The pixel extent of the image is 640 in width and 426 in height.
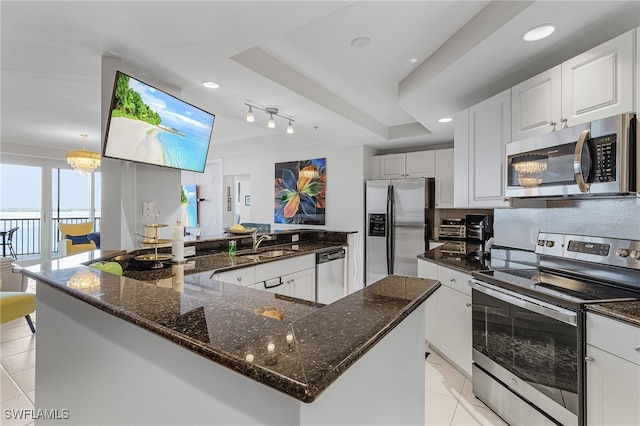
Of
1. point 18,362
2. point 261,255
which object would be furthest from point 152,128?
point 18,362

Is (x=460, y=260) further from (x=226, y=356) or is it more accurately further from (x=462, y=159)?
(x=226, y=356)

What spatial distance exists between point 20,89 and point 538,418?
5106mm

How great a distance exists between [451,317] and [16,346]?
3898mm

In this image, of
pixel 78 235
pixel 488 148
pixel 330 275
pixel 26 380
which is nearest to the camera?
pixel 26 380

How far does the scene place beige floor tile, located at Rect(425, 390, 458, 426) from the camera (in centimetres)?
187

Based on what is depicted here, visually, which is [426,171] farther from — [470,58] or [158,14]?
[158,14]

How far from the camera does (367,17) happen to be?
2.00 m

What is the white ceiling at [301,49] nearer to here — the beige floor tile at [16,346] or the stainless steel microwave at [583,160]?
the stainless steel microwave at [583,160]

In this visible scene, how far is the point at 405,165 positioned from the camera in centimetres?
478

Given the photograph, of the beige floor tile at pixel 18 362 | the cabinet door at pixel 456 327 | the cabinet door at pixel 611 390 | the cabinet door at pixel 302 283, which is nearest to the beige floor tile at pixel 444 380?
the cabinet door at pixel 456 327

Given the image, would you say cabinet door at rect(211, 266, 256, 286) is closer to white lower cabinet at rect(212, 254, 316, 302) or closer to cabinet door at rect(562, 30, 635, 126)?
white lower cabinet at rect(212, 254, 316, 302)

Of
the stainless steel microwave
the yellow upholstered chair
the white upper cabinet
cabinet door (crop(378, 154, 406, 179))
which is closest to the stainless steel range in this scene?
the stainless steel microwave

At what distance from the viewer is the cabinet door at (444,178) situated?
172 inches

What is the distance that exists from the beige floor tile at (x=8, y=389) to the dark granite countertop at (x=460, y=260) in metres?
3.25
